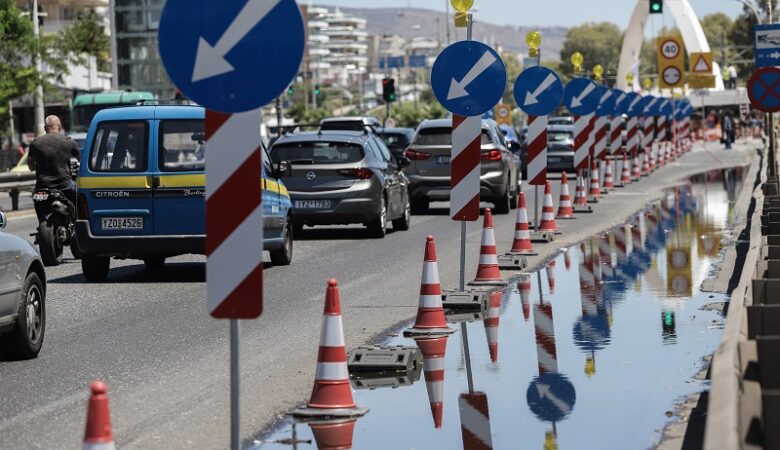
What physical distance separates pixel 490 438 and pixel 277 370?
111 inches

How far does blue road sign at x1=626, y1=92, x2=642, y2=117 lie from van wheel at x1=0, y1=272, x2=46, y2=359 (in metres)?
40.1

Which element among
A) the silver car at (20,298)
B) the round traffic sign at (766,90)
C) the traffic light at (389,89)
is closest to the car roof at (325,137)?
the round traffic sign at (766,90)

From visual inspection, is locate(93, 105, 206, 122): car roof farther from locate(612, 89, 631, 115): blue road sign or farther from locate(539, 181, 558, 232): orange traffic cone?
locate(612, 89, 631, 115): blue road sign

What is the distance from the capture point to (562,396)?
955 cm

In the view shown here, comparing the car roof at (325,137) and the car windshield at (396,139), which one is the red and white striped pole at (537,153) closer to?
the car roof at (325,137)

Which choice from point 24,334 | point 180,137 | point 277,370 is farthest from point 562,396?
point 180,137

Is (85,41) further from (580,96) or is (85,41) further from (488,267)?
(488,267)

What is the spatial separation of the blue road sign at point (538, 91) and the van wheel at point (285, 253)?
4.65 metres

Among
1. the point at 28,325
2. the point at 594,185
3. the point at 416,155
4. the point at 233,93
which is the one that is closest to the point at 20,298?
the point at 28,325

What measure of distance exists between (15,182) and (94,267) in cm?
1934

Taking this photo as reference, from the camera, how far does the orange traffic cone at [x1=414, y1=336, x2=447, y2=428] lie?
9.16 metres

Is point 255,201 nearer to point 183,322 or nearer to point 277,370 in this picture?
point 277,370

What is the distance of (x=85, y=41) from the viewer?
3551 inches

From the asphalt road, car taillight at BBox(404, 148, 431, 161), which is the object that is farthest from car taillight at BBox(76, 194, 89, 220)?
car taillight at BBox(404, 148, 431, 161)
